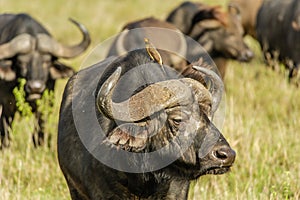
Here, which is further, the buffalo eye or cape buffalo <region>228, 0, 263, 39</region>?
cape buffalo <region>228, 0, 263, 39</region>

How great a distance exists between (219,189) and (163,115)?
167 cm

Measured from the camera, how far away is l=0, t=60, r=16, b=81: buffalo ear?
7367mm

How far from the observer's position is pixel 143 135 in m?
3.87

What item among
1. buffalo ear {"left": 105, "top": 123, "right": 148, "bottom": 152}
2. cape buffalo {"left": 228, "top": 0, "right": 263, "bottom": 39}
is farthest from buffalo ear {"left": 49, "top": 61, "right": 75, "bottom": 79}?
cape buffalo {"left": 228, "top": 0, "right": 263, "bottom": 39}

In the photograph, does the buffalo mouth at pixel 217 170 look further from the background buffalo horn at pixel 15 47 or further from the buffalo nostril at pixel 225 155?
the background buffalo horn at pixel 15 47

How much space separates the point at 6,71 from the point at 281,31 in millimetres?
5385

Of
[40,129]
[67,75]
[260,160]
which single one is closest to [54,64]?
[67,75]

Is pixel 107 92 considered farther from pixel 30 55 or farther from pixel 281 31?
pixel 281 31

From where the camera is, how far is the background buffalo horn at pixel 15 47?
7566 millimetres

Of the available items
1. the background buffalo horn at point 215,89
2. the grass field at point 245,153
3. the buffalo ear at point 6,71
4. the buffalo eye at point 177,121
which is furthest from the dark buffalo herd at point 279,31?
the buffalo eye at point 177,121

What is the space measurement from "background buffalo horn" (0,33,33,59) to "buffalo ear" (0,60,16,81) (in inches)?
3.2

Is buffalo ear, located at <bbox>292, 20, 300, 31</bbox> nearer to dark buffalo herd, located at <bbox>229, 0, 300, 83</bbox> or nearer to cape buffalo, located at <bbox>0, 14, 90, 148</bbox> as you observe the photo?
dark buffalo herd, located at <bbox>229, 0, 300, 83</bbox>

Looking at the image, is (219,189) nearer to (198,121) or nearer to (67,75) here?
(198,121)

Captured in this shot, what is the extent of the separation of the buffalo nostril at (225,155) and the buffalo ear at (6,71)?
4.05 metres
